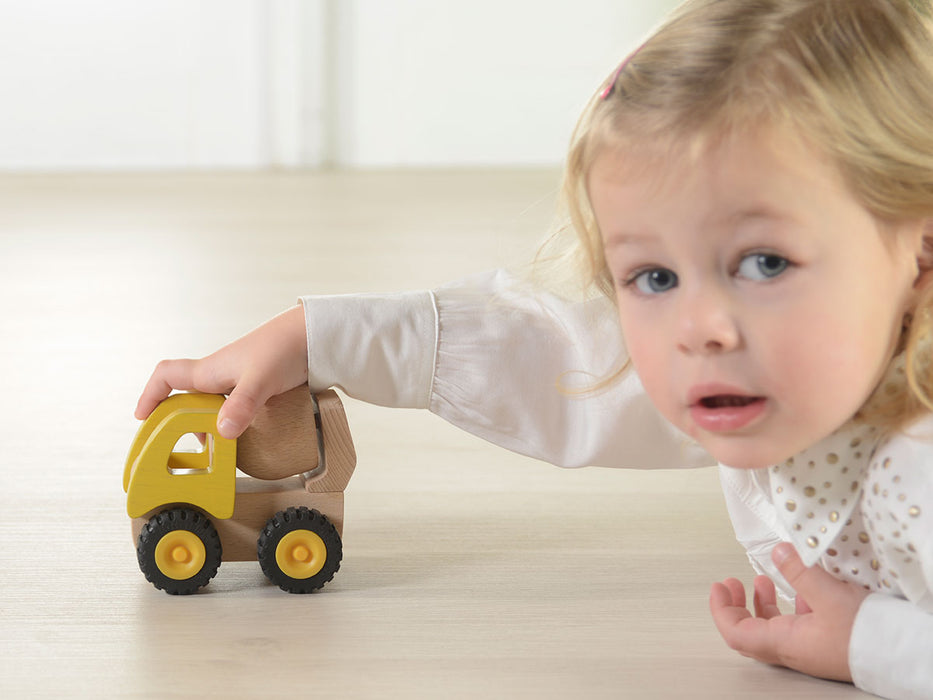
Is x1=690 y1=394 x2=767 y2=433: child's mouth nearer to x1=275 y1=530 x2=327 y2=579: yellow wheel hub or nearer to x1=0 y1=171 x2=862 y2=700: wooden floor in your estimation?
x1=0 y1=171 x2=862 y2=700: wooden floor

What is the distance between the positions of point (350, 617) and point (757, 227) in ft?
1.06

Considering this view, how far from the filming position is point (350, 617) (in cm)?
71

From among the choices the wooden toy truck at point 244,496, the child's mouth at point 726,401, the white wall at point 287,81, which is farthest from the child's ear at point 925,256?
the white wall at point 287,81

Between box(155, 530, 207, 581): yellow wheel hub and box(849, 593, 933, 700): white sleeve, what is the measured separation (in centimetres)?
37

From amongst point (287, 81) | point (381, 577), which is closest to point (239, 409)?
point (381, 577)

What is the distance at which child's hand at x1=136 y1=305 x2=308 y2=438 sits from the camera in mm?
762

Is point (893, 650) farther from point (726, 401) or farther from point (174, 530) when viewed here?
point (174, 530)

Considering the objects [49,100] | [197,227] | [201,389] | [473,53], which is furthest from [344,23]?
[201,389]

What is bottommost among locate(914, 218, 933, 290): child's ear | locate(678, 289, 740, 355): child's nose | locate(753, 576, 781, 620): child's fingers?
locate(753, 576, 781, 620): child's fingers

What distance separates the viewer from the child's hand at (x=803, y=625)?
0.64 metres

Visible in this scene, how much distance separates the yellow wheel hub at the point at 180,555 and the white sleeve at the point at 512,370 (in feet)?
0.47

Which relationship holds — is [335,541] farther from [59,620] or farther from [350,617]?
[59,620]

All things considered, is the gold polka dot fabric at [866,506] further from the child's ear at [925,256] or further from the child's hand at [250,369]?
the child's hand at [250,369]

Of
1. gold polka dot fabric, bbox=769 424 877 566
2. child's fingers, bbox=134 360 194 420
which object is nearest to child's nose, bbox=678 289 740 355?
gold polka dot fabric, bbox=769 424 877 566
